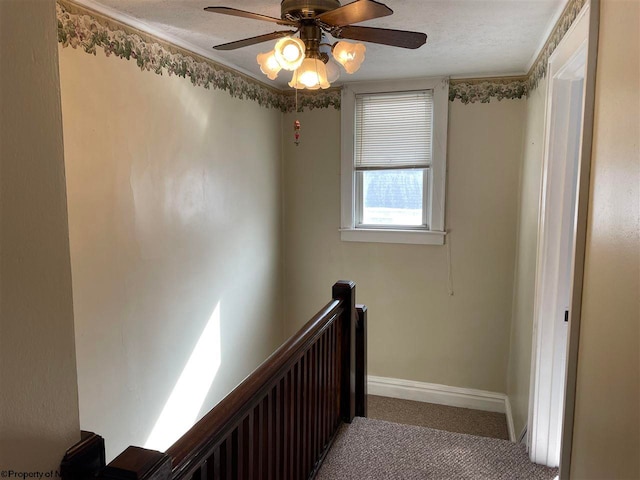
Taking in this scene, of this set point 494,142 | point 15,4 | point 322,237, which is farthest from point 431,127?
point 15,4

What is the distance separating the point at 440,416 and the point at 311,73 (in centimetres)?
299

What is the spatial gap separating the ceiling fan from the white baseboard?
2.92 metres

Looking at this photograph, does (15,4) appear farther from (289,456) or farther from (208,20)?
(208,20)

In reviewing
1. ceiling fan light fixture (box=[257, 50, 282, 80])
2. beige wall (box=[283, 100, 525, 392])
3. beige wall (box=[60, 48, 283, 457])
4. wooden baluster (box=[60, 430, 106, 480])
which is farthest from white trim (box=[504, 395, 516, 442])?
wooden baluster (box=[60, 430, 106, 480])

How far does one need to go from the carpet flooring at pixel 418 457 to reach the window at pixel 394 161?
168 centimetres

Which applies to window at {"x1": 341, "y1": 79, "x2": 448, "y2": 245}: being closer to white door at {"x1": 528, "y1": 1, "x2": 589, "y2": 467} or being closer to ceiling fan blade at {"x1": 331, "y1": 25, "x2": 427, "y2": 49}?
white door at {"x1": 528, "y1": 1, "x2": 589, "y2": 467}

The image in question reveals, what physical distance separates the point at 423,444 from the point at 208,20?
2.42 metres

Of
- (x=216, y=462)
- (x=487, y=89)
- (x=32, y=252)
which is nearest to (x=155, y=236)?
(x=216, y=462)

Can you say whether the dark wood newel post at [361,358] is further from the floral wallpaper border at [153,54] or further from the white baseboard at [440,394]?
the floral wallpaper border at [153,54]

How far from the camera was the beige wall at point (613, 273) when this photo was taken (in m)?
1.11

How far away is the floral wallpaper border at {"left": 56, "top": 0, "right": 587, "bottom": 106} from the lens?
204cm

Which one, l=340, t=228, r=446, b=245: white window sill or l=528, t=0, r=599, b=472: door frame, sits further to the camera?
l=340, t=228, r=446, b=245: white window sill

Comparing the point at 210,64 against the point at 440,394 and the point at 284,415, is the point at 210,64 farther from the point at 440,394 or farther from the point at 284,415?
the point at 440,394

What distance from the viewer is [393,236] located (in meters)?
3.84
